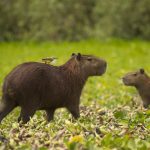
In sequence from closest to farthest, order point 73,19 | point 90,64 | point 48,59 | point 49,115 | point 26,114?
1. point 26,114
2. point 49,115
3. point 48,59
4. point 90,64
5. point 73,19

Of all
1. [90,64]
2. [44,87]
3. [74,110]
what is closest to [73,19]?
[90,64]

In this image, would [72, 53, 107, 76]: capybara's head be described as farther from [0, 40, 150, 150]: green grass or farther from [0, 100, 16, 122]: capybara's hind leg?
[0, 100, 16, 122]: capybara's hind leg

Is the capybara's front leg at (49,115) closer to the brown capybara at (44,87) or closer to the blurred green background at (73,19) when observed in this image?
the brown capybara at (44,87)

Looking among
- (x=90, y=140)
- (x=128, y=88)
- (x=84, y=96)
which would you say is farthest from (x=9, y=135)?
(x=128, y=88)

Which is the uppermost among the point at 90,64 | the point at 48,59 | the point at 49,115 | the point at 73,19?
the point at 48,59

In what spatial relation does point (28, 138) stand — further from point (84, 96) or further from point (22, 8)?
point (22, 8)

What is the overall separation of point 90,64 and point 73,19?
912 inches

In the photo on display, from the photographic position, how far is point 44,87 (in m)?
7.87

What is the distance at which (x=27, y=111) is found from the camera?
25.5ft

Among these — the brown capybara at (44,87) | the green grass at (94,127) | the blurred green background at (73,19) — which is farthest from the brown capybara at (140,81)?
the blurred green background at (73,19)

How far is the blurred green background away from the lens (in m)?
29.5

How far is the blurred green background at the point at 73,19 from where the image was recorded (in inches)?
1160

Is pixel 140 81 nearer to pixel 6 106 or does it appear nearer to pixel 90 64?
pixel 90 64

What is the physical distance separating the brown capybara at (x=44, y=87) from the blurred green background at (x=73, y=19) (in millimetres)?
20581
